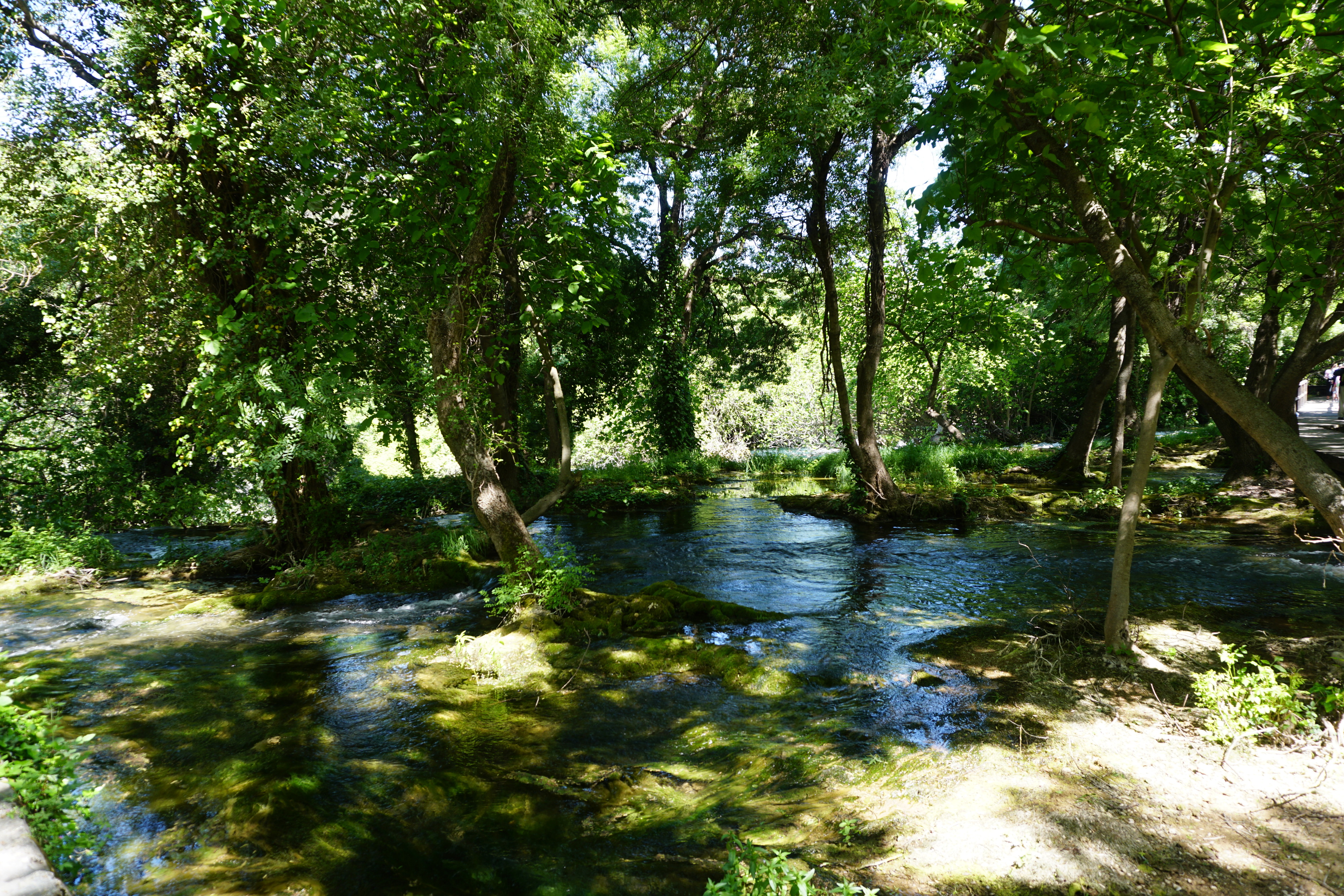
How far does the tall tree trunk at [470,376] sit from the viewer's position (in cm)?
661

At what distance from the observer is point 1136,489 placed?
4430 millimetres

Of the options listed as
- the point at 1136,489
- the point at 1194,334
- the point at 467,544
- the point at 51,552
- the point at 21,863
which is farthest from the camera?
the point at 467,544

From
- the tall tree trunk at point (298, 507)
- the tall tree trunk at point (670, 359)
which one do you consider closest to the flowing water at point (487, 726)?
the tall tree trunk at point (298, 507)

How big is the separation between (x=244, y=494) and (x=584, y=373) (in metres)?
9.11

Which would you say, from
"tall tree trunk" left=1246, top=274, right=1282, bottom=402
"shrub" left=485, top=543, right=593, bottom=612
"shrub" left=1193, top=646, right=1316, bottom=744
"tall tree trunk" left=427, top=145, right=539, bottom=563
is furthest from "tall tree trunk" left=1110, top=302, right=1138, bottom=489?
"tall tree trunk" left=427, top=145, right=539, bottom=563

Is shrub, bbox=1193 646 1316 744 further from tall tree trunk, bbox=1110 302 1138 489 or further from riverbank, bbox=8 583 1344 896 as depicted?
tall tree trunk, bbox=1110 302 1138 489

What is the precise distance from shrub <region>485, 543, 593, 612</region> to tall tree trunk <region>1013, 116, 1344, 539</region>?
542 centimetres

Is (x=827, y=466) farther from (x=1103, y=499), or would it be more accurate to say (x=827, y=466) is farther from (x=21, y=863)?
(x=21, y=863)

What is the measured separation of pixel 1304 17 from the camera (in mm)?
3105

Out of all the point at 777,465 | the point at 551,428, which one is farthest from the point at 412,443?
the point at 777,465

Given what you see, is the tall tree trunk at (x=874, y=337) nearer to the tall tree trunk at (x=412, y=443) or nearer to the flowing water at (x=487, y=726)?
the flowing water at (x=487, y=726)

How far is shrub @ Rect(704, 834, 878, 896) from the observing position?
2.34m

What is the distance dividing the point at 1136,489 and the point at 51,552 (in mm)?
13088

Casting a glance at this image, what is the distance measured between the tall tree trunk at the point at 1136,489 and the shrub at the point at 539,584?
483cm
